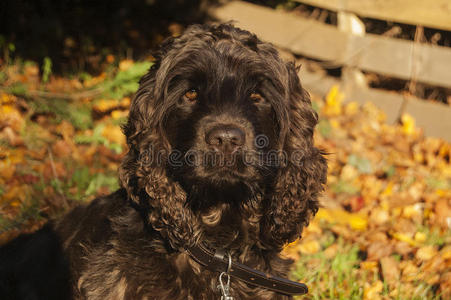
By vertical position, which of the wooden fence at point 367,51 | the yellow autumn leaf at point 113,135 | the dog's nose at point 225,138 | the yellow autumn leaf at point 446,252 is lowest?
the dog's nose at point 225,138

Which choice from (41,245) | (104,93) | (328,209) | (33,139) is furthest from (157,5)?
(41,245)

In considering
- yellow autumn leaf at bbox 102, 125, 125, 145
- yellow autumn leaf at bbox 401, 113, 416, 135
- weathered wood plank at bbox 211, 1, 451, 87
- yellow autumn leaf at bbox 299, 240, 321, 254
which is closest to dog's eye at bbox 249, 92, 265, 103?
yellow autumn leaf at bbox 299, 240, 321, 254

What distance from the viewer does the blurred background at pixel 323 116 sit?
4336 mm

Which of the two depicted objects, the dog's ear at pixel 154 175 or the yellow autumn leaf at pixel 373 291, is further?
the yellow autumn leaf at pixel 373 291

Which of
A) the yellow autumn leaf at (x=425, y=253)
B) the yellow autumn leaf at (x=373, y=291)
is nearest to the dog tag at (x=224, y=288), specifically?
the yellow autumn leaf at (x=373, y=291)

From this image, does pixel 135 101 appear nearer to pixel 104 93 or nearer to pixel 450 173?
pixel 104 93

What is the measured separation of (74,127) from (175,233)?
12.4 ft

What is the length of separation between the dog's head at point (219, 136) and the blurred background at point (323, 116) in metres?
0.65

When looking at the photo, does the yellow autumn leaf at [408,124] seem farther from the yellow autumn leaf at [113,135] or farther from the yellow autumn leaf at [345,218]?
the yellow autumn leaf at [113,135]

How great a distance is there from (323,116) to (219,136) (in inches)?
206

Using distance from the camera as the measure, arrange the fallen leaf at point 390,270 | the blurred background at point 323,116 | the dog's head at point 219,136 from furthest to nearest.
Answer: the blurred background at point 323,116 → the fallen leaf at point 390,270 → the dog's head at point 219,136

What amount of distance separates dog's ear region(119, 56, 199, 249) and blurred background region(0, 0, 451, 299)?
0.92 metres

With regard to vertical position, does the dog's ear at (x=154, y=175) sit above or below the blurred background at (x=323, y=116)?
below

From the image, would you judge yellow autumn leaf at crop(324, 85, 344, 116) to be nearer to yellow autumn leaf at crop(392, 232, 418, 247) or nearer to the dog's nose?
yellow autumn leaf at crop(392, 232, 418, 247)
